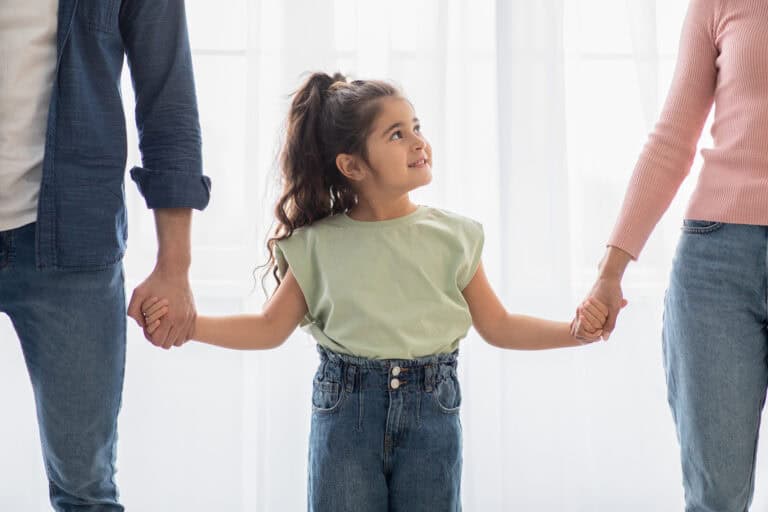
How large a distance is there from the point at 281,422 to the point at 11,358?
0.68 meters

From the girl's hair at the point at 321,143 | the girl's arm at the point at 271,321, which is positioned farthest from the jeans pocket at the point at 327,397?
the girl's hair at the point at 321,143

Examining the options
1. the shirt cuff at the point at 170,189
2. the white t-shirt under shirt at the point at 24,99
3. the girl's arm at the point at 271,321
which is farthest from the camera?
the girl's arm at the point at 271,321

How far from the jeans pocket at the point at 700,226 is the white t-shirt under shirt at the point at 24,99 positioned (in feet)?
3.28

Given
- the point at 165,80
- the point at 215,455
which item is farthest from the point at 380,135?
the point at 215,455

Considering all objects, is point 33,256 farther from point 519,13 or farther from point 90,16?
point 519,13

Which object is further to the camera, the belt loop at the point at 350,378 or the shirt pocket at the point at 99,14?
the belt loop at the point at 350,378

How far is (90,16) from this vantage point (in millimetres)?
1339

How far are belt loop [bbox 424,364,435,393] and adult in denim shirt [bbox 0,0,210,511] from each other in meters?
0.45

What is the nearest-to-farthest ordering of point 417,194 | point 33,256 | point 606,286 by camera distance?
point 33,256 → point 606,286 → point 417,194

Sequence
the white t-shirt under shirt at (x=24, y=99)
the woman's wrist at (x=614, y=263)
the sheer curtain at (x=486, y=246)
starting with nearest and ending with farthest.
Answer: the white t-shirt under shirt at (x=24, y=99) < the woman's wrist at (x=614, y=263) < the sheer curtain at (x=486, y=246)

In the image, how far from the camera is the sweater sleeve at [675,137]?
148 cm

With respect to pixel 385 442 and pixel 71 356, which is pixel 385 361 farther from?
pixel 71 356

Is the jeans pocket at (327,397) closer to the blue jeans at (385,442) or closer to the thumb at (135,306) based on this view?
the blue jeans at (385,442)

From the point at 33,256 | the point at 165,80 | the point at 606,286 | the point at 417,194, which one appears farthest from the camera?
the point at 417,194
